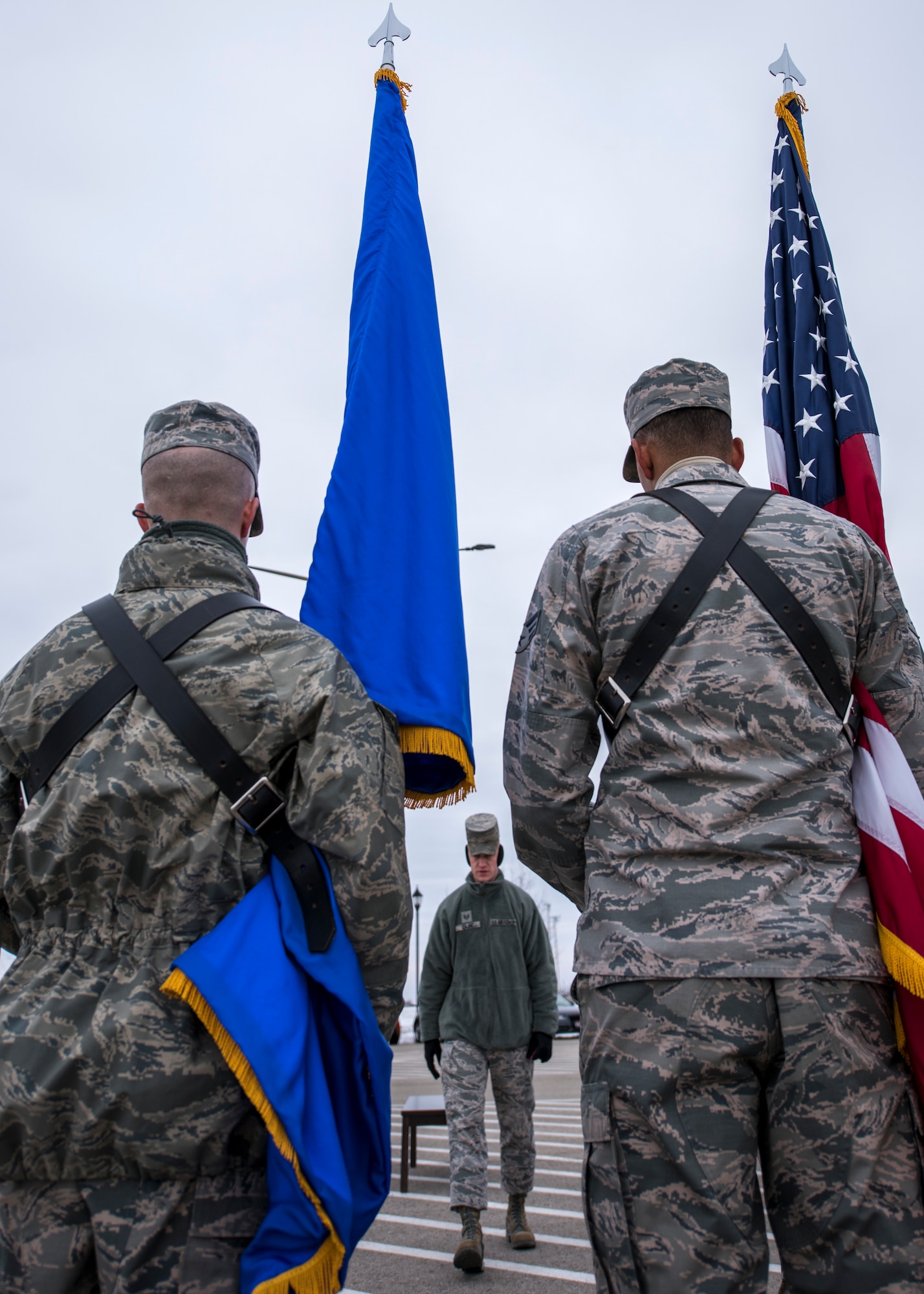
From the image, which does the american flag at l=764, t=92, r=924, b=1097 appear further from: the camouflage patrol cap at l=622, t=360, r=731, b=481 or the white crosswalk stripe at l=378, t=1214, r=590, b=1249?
the white crosswalk stripe at l=378, t=1214, r=590, b=1249

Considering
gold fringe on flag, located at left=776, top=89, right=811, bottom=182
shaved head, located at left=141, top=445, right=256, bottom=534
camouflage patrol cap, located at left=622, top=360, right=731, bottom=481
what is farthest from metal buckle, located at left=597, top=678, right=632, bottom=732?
gold fringe on flag, located at left=776, top=89, right=811, bottom=182

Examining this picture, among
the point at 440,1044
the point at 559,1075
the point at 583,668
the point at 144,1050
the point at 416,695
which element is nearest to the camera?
the point at 144,1050

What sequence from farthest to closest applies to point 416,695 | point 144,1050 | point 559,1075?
point 559,1075 → point 416,695 → point 144,1050

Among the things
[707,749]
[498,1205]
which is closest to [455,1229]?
[498,1205]

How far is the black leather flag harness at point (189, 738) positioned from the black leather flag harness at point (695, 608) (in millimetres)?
818

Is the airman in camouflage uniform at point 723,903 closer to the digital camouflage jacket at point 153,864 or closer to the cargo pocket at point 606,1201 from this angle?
the cargo pocket at point 606,1201

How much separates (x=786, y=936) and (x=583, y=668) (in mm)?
771

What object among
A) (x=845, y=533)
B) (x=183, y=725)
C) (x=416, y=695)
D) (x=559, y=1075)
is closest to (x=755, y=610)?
(x=845, y=533)

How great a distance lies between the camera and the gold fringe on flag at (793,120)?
446cm

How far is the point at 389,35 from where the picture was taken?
4137mm

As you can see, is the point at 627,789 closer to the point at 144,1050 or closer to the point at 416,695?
the point at 416,695

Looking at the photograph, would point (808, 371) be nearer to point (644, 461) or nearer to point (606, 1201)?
point (644, 461)

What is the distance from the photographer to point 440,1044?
19.3 feet

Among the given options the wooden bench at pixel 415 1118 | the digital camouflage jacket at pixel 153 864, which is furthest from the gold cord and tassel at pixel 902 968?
the wooden bench at pixel 415 1118
